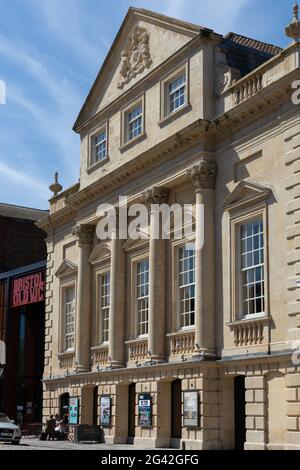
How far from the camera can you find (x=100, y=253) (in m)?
37.8

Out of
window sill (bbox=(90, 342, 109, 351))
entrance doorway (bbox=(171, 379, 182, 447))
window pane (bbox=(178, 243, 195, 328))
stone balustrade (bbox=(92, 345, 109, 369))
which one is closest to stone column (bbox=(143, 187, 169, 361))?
window pane (bbox=(178, 243, 195, 328))

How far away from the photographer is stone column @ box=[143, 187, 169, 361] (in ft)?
105

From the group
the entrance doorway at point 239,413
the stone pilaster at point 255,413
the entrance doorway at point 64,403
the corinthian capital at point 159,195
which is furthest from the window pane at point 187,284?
the entrance doorway at point 64,403

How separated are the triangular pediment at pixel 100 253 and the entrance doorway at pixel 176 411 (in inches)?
303

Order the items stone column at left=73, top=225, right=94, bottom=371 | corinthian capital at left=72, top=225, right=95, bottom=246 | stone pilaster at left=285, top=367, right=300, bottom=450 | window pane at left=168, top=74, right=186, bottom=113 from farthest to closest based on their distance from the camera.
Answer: corinthian capital at left=72, top=225, right=95, bottom=246 → stone column at left=73, top=225, right=94, bottom=371 → window pane at left=168, top=74, right=186, bottom=113 → stone pilaster at left=285, top=367, right=300, bottom=450

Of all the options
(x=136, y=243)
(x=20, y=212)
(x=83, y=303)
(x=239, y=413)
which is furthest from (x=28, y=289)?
(x=239, y=413)

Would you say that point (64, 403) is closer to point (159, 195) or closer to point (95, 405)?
point (95, 405)

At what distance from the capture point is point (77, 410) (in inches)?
1484

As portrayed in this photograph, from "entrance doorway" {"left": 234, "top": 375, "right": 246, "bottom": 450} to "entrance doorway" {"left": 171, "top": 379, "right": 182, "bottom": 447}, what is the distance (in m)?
2.92

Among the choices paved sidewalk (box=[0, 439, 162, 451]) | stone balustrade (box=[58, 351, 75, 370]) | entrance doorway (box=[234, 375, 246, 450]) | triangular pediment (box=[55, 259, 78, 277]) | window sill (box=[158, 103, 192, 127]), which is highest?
window sill (box=[158, 103, 192, 127])

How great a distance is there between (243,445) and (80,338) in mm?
12164

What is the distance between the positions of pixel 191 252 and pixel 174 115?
18.2 feet

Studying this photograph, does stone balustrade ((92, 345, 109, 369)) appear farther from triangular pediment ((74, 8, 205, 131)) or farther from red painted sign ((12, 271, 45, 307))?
triangular pediment ((74, 8, 205, 131))
